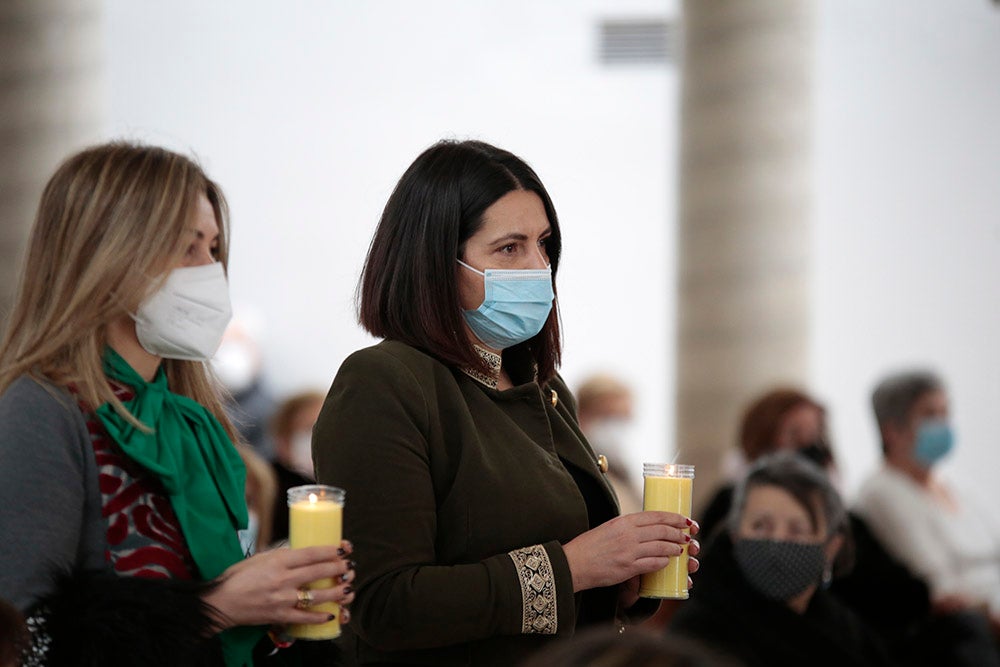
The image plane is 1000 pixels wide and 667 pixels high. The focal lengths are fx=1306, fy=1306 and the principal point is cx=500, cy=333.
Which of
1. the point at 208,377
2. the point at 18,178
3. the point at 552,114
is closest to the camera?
the point at 208,377

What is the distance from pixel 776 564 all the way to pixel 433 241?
2.07 metres

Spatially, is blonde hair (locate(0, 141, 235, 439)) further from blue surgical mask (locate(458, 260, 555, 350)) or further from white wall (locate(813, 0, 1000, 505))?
white wall (locate(813, 0, 1000, 505))

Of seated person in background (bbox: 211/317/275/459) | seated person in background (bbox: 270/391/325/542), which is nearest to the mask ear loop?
seated person in background (bbox: 270/391/325/542)

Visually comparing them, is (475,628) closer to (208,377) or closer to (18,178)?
(208,377)

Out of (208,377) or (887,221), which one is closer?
(208,377)

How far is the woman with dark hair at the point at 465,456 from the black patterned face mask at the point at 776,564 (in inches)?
63.5

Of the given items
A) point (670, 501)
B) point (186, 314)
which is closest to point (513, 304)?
point (670, 501)

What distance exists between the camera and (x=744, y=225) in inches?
279

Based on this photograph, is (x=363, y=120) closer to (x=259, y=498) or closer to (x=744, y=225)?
(x=744, y=225)

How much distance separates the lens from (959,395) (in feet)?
28.9

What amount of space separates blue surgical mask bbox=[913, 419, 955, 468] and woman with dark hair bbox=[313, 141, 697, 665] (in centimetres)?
320

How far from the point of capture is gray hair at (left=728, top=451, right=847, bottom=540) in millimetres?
3920

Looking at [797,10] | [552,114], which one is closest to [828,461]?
[797,10]

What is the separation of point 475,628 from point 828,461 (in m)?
3.74
